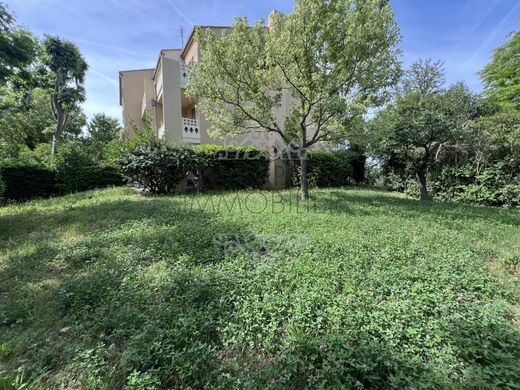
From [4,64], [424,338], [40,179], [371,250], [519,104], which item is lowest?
[424,338]

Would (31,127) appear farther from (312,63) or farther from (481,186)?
(481,186)

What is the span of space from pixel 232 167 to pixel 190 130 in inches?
135

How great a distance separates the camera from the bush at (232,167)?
9883 mm

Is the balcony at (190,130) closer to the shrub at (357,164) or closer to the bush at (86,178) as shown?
the bush at (86,178)

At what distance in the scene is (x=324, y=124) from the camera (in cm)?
737

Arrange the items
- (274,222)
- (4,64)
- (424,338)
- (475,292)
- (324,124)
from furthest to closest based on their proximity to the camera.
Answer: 1. (324,124)
2. (4,64)
3. (274,222)
4. (475,292)
5. (424,338)

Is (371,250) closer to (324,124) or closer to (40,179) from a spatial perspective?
(324,124)

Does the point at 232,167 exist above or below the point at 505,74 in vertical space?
below

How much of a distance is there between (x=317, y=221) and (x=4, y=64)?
8577 mm

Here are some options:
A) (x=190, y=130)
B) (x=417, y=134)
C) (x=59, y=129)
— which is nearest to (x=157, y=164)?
(x=190, y=130)

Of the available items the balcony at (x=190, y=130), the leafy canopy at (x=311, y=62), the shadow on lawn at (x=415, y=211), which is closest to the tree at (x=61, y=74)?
the balcony at (x=190, y=130)

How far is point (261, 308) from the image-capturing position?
2.55m

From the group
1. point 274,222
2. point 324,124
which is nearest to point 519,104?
point 324,124

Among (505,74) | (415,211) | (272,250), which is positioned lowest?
(272,250)
